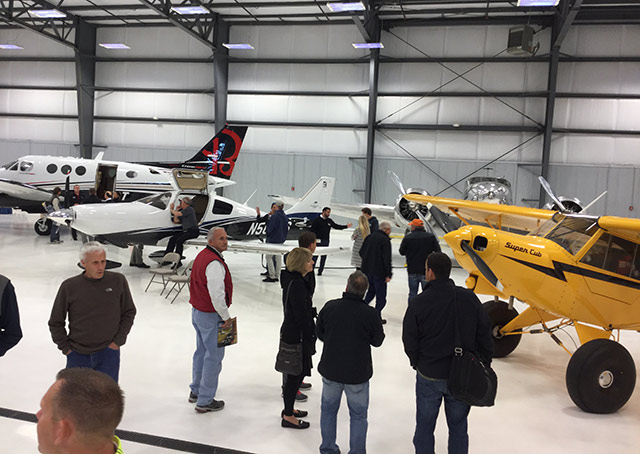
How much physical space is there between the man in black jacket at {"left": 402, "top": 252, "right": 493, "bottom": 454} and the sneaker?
1.85 m

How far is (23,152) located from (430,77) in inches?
747

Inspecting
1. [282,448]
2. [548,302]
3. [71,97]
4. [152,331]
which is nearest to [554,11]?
[548,302]

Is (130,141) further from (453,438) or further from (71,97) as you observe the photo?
(453,438)

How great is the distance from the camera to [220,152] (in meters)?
17.5

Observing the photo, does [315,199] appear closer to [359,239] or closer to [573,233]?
[359,239]

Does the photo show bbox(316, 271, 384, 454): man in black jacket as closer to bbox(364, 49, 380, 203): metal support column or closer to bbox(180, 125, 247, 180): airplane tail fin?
bbox(180, 125, 247, 180): airplane tail fin

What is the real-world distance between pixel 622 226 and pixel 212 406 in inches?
161

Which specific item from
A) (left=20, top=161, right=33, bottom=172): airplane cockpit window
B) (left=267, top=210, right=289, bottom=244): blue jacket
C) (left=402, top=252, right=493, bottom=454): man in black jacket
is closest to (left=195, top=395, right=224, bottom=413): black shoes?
(left=402, top=252, right=493, bottom=454): man in black jacket

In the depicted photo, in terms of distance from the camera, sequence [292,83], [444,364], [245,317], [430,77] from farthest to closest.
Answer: [292,83]
[430,77]
[245,317]
[444,364]

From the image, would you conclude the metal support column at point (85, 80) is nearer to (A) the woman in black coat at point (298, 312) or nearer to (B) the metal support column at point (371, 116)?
(B) the metal support column at point (371, 116)

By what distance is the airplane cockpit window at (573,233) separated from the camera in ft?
17.0

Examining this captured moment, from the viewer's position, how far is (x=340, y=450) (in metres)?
3.90

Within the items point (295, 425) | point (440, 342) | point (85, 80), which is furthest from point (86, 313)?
point (85, 80)

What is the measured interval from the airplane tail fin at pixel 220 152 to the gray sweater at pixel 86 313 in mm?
14027
